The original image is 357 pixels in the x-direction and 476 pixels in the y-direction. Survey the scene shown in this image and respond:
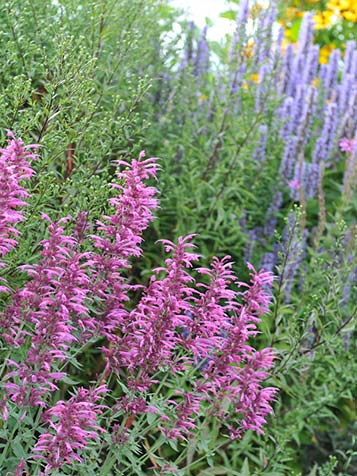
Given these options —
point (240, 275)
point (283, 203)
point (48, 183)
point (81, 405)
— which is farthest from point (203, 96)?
point (81, 405)

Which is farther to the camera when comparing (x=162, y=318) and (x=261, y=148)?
(x=261, y=148)

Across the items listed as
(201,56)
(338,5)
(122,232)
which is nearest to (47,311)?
(122,232)

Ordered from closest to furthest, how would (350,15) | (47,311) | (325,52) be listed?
1. (47,311)
2. (350,15)
3. (325,52)

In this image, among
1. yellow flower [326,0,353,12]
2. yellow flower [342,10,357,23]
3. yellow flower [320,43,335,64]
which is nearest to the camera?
yellow flower [342,10,357,23]

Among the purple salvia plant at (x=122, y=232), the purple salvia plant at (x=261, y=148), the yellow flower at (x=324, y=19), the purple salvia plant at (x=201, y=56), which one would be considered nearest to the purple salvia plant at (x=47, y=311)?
the purple salvia plant at (x=122, y=232)

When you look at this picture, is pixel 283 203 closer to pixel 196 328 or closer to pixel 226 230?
pixel 226 230

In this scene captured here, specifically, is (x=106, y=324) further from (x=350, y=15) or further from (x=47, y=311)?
(x=350, y=15)

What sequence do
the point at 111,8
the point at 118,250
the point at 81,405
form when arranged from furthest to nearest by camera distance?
the point at 111,8 → the point at 118,250 → the point at 81,405

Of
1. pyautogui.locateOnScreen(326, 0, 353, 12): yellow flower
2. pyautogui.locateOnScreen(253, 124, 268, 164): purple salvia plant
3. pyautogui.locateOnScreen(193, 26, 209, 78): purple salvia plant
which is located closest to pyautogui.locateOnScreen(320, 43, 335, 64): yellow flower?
pyautogui.locateOnScreen(326, 0, 353, 12): yellow flower

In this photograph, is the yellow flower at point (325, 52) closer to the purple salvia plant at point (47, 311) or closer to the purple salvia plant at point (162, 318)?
the purple salvia plant at point (162, 318)

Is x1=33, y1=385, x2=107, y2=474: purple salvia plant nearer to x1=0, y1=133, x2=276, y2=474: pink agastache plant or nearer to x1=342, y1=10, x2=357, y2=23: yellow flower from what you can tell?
x1=0, y1=133, x2=276, y2=474: pink agastache plant

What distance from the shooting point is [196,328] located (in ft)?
7.75

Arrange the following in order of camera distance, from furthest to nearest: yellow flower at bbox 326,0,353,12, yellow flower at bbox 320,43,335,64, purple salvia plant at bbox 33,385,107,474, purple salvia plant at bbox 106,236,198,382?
yellow flower at bbox 326,0,353,12
yellow flower at bbox 320,43,335,64
purple salvia plant at bbox 106,236,198,382
purple salvia plant at bbox 33,385,107,474

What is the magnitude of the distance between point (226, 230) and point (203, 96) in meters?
1.12
